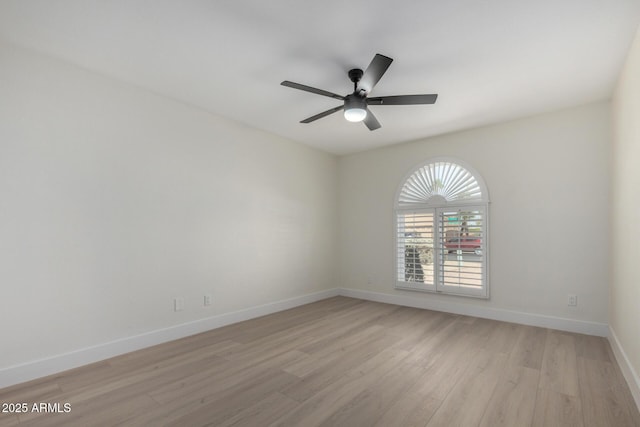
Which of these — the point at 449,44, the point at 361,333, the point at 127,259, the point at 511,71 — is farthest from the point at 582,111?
the point at 127,259

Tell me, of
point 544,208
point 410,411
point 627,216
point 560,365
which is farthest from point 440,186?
point 410,411

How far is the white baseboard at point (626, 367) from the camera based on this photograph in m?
2.10

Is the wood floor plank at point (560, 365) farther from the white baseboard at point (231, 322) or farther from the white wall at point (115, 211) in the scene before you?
the white wall at point (115, 211)

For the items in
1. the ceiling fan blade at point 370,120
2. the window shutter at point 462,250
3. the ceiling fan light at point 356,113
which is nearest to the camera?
the ceiling fan light at point 356,113

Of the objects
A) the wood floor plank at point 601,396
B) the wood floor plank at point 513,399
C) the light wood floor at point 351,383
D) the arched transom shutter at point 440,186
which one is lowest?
the light wood floor at point 351,383

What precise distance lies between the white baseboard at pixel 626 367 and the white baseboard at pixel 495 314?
10.3 inches

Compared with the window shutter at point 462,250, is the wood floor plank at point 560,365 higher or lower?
lower

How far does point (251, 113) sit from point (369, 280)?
325cm

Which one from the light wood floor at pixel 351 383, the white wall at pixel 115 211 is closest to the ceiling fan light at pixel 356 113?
the white wall at pixel 115 211

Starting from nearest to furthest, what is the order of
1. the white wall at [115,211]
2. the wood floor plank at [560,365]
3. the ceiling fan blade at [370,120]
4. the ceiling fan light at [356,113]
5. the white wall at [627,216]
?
the white wall at [627,216], the wood floor plank at [560,365], the white wall at [115,211], the ceiling fan light at [356,113], the ceiling fan blade at [370,120]

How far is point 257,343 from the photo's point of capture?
10.6 ft

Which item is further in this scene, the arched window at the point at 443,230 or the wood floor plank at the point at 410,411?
the arched window at the point at 443,230

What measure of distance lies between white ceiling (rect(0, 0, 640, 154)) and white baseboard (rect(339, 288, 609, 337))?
2463mm

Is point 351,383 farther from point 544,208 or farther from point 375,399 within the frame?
point 544,208
